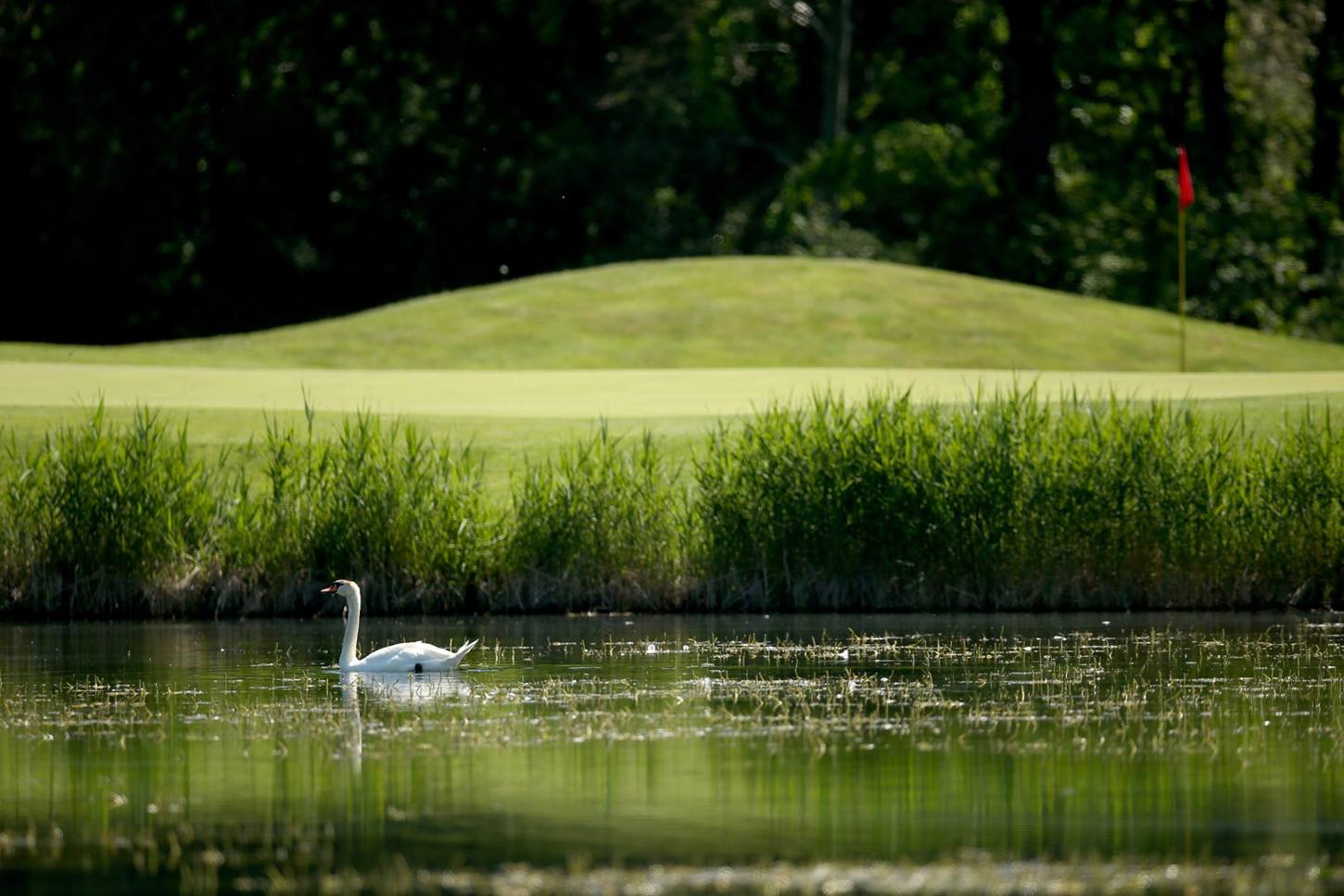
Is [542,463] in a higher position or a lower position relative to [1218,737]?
higher

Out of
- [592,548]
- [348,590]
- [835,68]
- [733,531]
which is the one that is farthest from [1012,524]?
[835,68]

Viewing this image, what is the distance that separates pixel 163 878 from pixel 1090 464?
38.5 ft

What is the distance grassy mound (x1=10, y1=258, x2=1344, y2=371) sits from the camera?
32.7 meters

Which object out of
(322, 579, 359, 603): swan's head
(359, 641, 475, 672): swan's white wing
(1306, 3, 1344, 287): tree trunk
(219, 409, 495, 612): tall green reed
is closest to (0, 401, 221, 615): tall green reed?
(219, 409, 495, 612): tall green reed

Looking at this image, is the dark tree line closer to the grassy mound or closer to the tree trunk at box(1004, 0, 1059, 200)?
the tree trunk at box(1004, 0, 1059, 200)

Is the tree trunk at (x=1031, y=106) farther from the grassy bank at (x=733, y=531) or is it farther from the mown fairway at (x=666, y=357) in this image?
the grassy bank at (x=733, y=531)

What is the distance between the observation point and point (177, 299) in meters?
50.3

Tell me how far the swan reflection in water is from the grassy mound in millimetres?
18253

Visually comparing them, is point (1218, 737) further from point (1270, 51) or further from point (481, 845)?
point (1270, 51)

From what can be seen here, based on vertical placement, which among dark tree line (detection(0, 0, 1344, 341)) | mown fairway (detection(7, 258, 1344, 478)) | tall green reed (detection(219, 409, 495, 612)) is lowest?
tall green reed (detection(219, 409, 495, 612))

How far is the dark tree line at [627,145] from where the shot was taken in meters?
47.4

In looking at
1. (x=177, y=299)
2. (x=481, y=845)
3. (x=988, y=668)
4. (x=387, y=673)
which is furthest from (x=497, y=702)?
(x=177, y=299)

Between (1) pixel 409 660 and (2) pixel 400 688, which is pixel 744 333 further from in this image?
(2) pixel 400 688

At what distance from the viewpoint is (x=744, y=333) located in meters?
34.1
